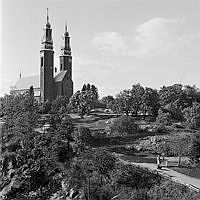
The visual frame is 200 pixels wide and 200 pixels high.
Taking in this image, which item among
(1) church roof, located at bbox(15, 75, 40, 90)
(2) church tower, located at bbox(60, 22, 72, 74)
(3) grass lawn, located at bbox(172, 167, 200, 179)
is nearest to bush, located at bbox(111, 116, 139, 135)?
(3) grass lawn, located at bbox(172, 167, 200, 179)

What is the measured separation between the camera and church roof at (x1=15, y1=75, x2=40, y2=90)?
176 ft

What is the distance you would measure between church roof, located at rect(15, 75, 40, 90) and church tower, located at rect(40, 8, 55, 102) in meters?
3.58

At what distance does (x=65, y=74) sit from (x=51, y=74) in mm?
2054

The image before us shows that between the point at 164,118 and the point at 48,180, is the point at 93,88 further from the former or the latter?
the point at 48,180

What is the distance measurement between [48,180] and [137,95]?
20153mm

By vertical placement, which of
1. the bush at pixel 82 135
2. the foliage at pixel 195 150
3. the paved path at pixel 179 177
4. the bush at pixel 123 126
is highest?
the bush at pixel 123 126

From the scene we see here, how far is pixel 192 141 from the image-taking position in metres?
21.2

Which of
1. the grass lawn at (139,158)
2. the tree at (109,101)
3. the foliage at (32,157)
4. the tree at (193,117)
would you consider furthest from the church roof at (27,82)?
the grass lawn at (139,158)

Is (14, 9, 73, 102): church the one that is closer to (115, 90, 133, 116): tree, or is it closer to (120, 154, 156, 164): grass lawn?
(115, 90, 133, 116): tree

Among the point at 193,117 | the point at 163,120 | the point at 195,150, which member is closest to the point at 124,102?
the point at 163,120

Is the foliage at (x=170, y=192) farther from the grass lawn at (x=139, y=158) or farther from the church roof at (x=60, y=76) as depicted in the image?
the church roof at (x=60, y=76)

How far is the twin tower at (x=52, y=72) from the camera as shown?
48.6 metres

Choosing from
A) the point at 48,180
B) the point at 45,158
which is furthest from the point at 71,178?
the point at 45,158

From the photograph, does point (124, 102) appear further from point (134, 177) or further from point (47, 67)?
point (134, 177)
